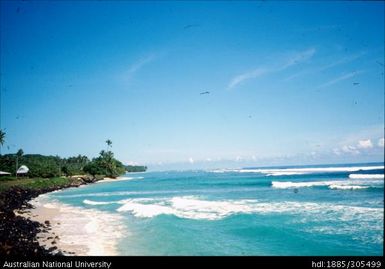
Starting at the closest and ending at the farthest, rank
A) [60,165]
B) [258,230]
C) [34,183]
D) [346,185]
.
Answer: [258,230], [346,185], [34,183], [60,165]

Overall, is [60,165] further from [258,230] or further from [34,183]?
[258,230]

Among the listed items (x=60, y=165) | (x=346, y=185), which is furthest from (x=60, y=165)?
(x=346, y=185)

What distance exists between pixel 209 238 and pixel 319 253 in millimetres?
5075

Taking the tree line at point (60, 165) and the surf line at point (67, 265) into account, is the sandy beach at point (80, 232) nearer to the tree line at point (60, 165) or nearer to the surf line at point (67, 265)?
the surf line at point (67, 265)

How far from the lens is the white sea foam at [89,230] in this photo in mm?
13086

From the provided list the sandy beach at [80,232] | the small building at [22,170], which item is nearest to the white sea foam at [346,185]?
the sandy beach at [80,232]

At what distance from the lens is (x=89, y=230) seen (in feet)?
55.3

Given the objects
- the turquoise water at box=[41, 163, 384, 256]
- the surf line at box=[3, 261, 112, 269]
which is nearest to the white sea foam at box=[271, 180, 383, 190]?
the turquoise water at box=[41, 163, 384, 256]

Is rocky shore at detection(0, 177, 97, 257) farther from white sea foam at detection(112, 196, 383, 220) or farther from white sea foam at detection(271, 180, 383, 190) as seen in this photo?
white sea foam at detection(271, 180, 383, 190)

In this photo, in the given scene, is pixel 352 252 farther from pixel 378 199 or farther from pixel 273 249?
pixel 378 199

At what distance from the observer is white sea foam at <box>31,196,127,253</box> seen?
13086 millimetres

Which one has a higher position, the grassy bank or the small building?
the small building

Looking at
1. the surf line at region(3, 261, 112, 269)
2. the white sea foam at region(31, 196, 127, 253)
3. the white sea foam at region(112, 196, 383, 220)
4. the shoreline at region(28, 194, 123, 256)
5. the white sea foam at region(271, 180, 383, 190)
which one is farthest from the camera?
the white sea foam at region(271, 180, 383, 190)

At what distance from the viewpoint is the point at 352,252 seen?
1252cm
